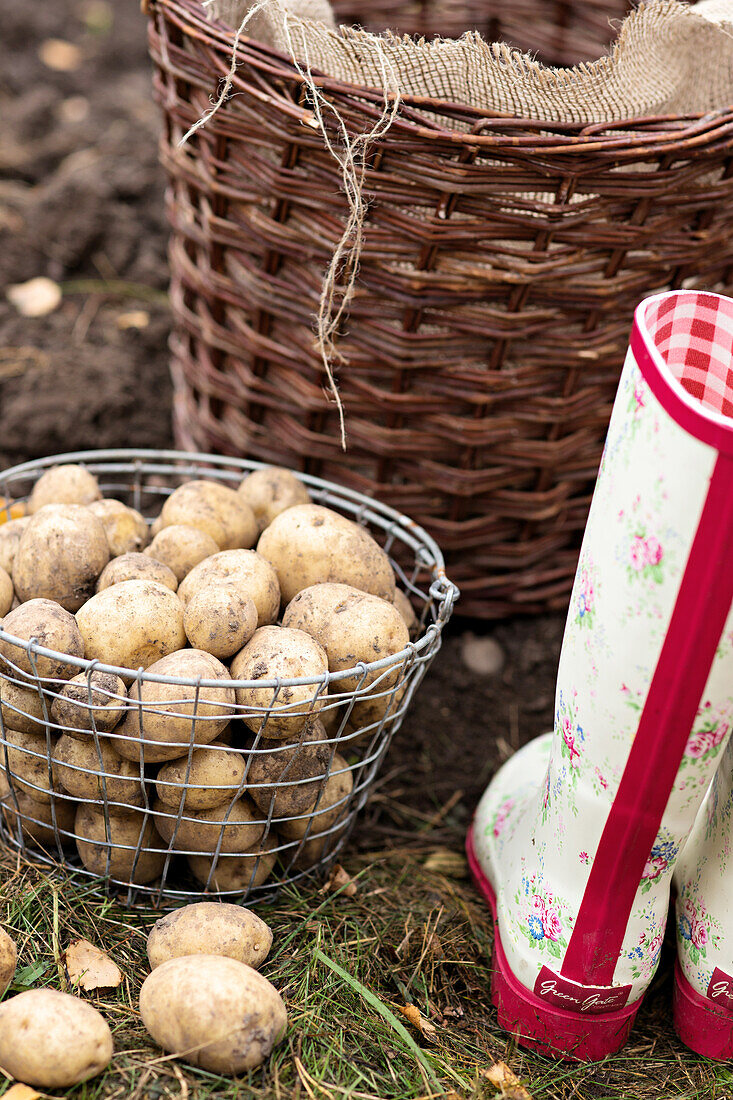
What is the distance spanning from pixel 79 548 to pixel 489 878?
0.80m

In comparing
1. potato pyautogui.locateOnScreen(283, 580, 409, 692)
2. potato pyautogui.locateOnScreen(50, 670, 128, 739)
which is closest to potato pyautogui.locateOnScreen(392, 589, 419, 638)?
potato pyautogui.locateOnScreen(283, 580, 409, 692)

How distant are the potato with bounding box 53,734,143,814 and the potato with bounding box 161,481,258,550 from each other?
371 millimetres

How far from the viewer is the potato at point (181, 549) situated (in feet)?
4.81

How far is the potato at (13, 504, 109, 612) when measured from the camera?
1.39 meters

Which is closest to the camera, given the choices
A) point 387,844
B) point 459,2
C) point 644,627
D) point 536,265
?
point 644,627

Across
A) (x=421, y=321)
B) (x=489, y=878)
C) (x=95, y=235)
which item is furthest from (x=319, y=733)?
(x=95, y=235)

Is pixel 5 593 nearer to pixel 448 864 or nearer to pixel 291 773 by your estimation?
pixel 291 773

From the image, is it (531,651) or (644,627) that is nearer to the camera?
(644,627)

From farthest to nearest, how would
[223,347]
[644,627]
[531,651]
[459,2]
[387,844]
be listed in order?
[459,2] < [531,651] < [223,347] < [387,844] < [644,627]

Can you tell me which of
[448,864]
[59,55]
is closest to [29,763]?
[448,864]

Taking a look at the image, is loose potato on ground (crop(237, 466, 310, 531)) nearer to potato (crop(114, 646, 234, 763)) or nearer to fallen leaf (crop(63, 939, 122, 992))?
potato (crop(114, 646, 234, 763))

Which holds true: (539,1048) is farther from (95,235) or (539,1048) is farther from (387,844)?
(95,235)

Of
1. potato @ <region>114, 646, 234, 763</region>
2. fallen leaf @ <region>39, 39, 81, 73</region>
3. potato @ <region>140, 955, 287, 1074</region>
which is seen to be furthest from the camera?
fallen leaf @ <region>39, 39, 81, 73</region>

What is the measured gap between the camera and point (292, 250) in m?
1.61
